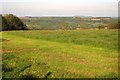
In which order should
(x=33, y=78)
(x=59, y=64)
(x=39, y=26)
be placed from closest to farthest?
(x=33, y=78), (x=59, y=64), (x=39, y=26)

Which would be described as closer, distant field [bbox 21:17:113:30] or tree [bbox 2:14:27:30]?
tree [bbox 2:14:27:30]

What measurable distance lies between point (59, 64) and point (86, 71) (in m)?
2.39

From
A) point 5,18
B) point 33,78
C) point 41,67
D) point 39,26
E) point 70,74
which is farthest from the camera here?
point 39,26

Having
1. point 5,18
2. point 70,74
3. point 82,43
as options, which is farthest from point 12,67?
point 5,18

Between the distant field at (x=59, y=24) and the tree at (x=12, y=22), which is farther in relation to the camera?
the distant field at (x=59, y=24)

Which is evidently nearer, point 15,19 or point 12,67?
point 12,67

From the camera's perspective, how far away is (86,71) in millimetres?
12734

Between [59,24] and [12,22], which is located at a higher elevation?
[12,22]

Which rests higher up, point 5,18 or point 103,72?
point 5,18

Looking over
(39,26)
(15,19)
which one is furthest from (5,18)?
(39,26)

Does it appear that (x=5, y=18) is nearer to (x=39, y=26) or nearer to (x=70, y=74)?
(x=39, y=26)

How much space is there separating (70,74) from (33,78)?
1.94 metres

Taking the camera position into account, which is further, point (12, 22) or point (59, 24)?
point (59, 24)

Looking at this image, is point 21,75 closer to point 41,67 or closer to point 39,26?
point 41,67
